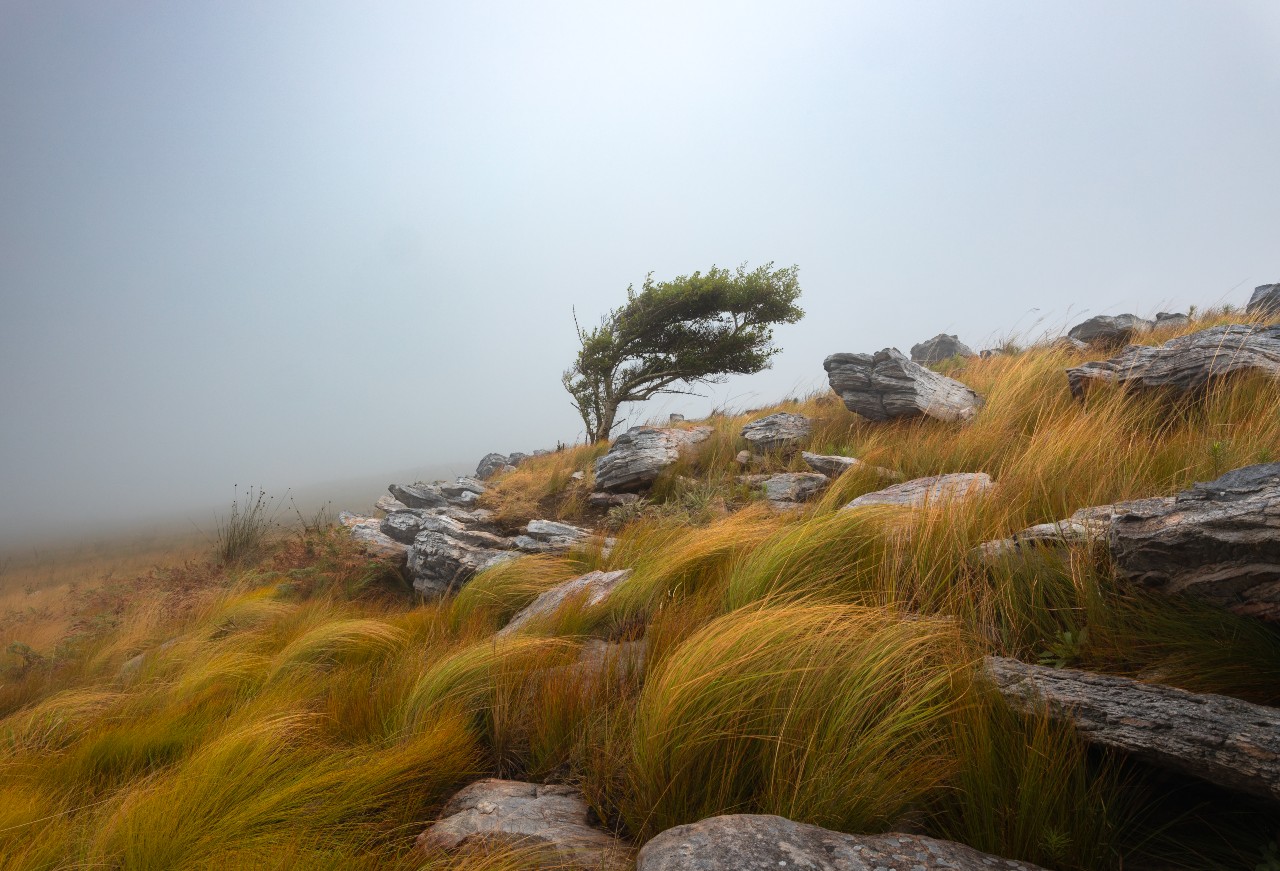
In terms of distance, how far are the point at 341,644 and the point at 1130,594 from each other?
4642mm

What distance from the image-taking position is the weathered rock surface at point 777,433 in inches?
321

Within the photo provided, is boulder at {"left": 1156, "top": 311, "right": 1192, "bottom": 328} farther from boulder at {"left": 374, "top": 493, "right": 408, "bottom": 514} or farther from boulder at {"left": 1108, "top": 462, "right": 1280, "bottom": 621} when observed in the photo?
boulder at {"left": 374, "top": 493, "right": 408, "bottom": 514}

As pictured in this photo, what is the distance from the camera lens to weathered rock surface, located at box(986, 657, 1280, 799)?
1254mm

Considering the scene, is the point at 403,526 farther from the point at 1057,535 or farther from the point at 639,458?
the point at 1057,535

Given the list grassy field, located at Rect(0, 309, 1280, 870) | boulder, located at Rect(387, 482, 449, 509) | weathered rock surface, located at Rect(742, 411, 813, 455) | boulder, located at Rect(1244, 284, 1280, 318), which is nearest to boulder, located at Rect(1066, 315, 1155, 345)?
boulder, located at Rect(1244, 284, 1280, 318)

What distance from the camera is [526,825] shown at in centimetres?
165

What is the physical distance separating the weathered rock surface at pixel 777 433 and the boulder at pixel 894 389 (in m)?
1.02

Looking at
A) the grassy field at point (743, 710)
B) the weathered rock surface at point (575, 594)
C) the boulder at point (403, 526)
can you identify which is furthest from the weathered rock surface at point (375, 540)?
the weathered rock surface at point (575, 594)

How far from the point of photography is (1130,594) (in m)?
1.99

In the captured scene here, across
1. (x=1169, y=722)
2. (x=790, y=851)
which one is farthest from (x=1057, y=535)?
(x=790, y=851)

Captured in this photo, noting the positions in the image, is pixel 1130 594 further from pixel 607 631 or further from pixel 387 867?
pixel 387 867

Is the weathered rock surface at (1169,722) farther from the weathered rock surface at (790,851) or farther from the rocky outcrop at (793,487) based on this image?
the rocky outcrop at (793,487)

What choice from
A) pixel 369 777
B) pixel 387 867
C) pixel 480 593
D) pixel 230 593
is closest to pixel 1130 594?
pixel 387 867

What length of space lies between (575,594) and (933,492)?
9.24ft
